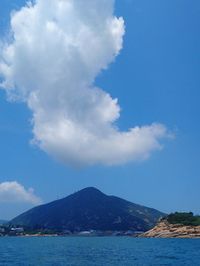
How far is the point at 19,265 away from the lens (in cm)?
8356

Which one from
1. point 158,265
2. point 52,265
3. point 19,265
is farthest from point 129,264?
point 19,265

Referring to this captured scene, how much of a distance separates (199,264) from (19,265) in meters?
37.0

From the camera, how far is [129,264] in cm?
8656

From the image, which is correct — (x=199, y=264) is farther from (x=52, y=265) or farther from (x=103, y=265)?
(x=52, y=265)

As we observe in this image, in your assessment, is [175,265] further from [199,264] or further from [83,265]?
[83,265]

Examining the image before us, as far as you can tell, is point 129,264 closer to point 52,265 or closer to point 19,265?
point 52,265

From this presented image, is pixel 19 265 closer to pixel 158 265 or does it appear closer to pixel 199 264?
pixel 158 265

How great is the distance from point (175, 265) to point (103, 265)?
619 inches

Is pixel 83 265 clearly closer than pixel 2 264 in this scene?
Yes

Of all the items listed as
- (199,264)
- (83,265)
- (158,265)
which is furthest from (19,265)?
(199,264)

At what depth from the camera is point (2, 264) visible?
3484 inches

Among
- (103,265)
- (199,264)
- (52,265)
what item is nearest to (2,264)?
(52,265)

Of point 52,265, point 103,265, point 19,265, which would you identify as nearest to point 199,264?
point 103,265

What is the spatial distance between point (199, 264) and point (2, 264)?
1595 inches
